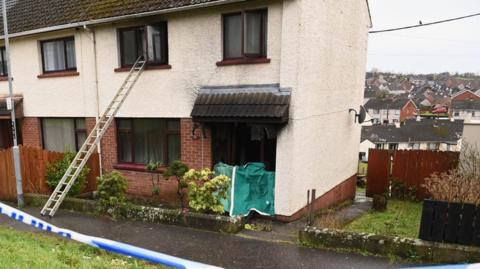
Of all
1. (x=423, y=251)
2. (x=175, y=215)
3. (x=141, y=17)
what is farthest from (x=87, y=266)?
(x=141, y=17)

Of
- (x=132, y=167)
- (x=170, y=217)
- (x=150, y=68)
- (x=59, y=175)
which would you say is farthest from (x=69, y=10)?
(x=170, y=217)

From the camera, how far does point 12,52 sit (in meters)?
12.1

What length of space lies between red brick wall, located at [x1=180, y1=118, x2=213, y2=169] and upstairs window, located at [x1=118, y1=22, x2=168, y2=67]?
199 centimetres

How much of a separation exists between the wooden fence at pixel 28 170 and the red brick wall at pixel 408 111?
8691 cm

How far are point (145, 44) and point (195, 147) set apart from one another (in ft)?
10.5

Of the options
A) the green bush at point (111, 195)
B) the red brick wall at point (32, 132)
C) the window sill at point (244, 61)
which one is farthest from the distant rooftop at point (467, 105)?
the green bush at point (111, 195)

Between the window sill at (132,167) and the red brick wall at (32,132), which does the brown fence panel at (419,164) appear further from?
the red brick wall at (32,132)

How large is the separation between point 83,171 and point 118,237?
342cm

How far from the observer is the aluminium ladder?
836 cm

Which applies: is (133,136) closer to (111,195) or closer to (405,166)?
(111,195)

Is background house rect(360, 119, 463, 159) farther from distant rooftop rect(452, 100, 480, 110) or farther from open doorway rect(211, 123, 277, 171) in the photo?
open doorway rect(211, 123, 277, 171)

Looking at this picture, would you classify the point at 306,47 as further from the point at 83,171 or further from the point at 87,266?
the point at 83,171

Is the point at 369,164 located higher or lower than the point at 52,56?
lower

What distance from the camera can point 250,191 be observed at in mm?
8336
